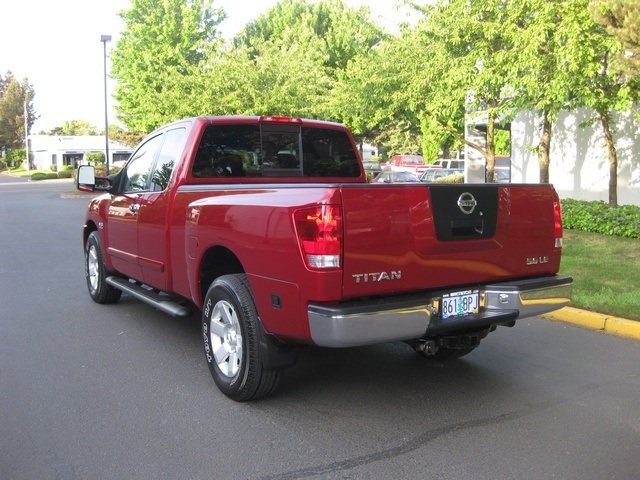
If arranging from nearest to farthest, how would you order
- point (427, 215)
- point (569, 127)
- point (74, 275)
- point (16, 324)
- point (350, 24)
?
point (427, 215), point (16, 324), point (74, 275), point (569, 127), point (350, 24)

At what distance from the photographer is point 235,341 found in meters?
4.42

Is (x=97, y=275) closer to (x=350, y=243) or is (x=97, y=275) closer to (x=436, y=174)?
(x=350, y=243)

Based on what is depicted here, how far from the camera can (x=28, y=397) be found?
454cm

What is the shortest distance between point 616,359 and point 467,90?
8.00 meters

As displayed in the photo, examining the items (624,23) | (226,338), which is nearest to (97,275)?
(226,338)

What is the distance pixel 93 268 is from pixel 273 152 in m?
3.25

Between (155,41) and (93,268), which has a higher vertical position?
(155,41)

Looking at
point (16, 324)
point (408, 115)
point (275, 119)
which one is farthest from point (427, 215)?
point (408, 115)

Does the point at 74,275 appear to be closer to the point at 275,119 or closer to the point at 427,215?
the point at 275,119

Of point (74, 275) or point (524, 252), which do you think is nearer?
point (524, 252)

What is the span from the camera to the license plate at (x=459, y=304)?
399 centimetres

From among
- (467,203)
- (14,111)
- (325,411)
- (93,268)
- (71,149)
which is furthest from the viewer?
(14,111)

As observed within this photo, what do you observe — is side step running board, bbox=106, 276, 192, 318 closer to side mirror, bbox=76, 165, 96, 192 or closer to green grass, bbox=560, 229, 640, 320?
side mirror, bbox=76, 165, 96, 192

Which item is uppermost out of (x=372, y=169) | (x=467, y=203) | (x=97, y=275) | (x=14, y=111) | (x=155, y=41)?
(x=14, y=111)
